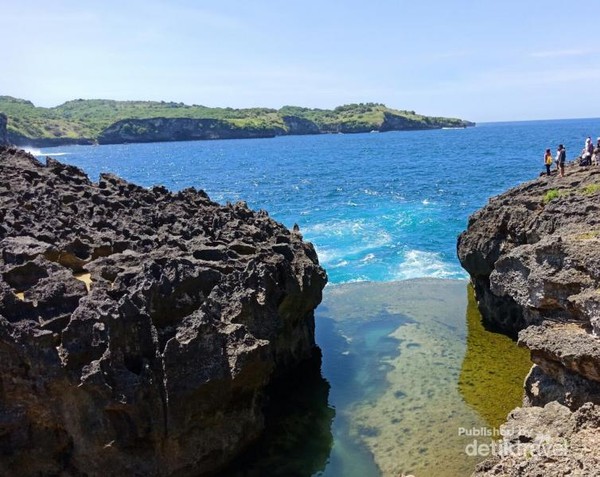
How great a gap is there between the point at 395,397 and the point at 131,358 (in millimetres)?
10860

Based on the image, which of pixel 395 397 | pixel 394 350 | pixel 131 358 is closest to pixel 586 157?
pixel 394 350

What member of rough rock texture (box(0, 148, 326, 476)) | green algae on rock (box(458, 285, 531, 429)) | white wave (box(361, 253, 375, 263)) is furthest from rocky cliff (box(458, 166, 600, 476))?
white wave (box(361, 253, 375, 263))

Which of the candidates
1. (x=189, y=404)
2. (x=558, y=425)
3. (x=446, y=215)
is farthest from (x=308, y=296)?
(x=446, y=215)

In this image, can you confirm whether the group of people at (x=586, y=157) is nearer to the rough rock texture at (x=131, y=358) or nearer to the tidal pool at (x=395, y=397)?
the tidal pool at (x=395, y=397)

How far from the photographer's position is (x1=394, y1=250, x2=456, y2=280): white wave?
39075 mm

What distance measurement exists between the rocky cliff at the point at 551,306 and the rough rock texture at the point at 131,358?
26.2ft

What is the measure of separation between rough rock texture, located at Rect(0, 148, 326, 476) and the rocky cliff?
314 inches

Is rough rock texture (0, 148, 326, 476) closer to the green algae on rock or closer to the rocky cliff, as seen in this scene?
the rocky cliff

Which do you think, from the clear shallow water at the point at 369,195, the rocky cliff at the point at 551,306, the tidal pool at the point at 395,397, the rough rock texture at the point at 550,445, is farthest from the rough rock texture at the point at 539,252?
the clear shallow water at the point at 369,195

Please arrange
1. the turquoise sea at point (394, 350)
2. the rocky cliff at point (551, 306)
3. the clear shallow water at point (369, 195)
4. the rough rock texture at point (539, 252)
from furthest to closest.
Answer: the clear shallow water at point (369, 195)
the turquoise sea at point (394, 350)
the rough rock texture at point (539, 252)
the rocky cliff at point (551, 306)

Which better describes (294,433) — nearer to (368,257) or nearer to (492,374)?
(492,374)

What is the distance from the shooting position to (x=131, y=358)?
15258 mm

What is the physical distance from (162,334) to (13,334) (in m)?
3.96

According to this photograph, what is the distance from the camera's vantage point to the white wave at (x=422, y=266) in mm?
39075
